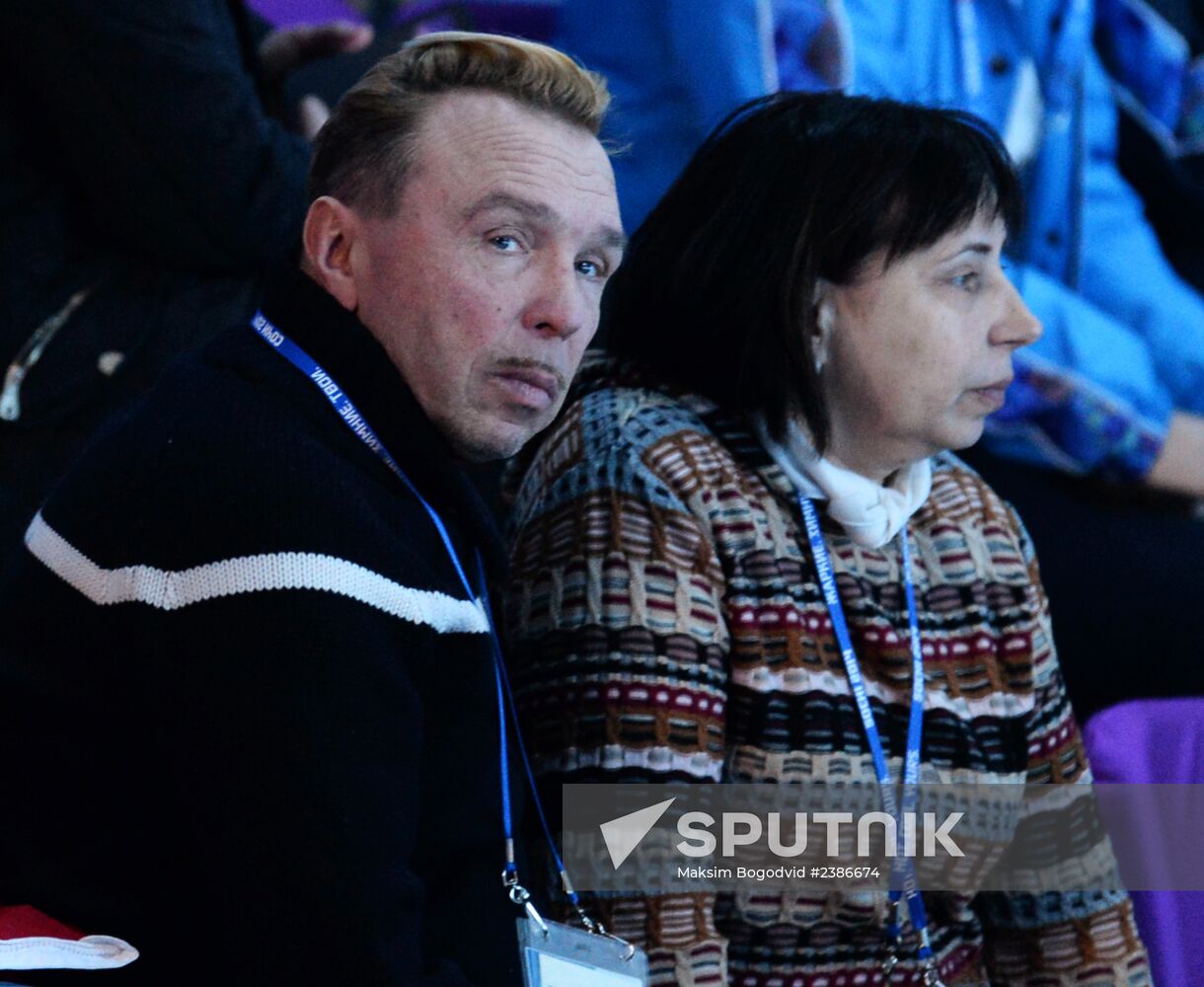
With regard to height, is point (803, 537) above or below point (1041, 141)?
below

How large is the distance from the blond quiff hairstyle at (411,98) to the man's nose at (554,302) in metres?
0.15

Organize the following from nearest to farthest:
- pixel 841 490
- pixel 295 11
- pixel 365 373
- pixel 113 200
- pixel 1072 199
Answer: pixel 365 373
pixel 841 490
pixel 113 200
pixel 1072 199
pixel 295 11

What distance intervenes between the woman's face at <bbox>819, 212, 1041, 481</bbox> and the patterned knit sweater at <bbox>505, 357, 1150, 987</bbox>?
130 millimetres

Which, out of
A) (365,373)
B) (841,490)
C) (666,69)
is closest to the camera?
(365,373)

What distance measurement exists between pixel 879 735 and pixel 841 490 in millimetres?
285

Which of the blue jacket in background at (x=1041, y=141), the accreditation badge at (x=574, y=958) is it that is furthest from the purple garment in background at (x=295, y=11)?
the accreditation badge at (x=574, y=958)

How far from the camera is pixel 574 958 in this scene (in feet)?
4.61

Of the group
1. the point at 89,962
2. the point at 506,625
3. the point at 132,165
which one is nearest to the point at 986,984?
the point at 506,625

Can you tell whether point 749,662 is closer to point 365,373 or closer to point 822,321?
point 822,321

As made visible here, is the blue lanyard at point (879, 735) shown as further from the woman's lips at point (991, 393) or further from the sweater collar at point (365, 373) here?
the sweater collar at point (365, 373)

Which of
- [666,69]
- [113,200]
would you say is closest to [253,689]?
[113,200]

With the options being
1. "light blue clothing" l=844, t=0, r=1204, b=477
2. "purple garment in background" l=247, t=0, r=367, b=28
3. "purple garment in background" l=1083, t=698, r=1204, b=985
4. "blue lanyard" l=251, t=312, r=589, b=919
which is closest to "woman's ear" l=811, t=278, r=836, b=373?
"blue lanyard" l=251, t=312, r=589, b=919

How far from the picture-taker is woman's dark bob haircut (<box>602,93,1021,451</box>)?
5.81ft

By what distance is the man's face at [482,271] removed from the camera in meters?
1.37
